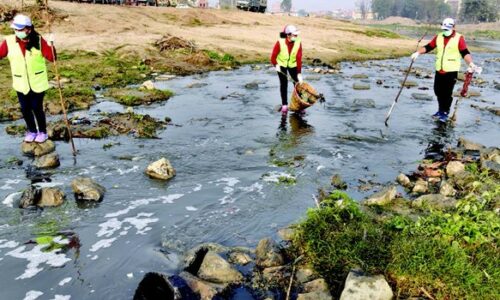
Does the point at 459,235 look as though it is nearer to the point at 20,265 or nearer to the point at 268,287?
the point at 268,287

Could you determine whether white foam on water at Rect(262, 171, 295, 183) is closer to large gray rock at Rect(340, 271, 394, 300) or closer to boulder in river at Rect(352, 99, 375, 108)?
large gray rock at Rect(340, 271, 394, 300)

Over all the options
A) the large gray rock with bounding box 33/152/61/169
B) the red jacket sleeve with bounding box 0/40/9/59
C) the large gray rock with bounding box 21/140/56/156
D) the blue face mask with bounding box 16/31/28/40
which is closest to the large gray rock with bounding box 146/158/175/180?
the large gray rock with bounding box 33/152/61/169

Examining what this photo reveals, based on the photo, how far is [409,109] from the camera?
1414 centimetres

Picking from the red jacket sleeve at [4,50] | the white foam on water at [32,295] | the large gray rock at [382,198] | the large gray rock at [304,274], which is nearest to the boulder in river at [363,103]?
the large gray rock at [382,198]

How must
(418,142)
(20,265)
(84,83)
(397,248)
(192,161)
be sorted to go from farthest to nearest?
(84,83), (418,142), (192,161), (20,265), (397,248)

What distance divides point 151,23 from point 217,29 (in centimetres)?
502

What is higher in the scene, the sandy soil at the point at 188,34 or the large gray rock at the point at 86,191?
the sandy soil at the point at 188,34

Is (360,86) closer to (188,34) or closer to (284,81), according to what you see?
(284,81)

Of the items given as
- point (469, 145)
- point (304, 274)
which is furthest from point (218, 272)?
point (469, 145)

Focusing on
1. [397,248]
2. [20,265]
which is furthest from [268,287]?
[20,265]

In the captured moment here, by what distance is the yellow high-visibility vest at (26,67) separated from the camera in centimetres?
838

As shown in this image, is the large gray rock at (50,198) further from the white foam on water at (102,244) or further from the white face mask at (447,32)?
the white face mask at (447,32)

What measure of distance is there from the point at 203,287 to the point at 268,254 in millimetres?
902

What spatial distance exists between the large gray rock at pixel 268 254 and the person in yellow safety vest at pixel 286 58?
26.0 ft
